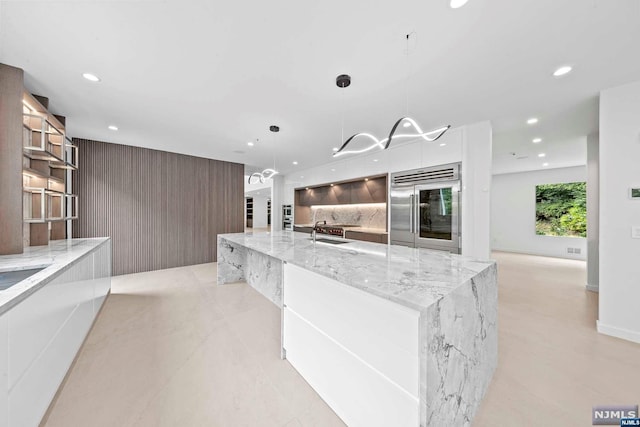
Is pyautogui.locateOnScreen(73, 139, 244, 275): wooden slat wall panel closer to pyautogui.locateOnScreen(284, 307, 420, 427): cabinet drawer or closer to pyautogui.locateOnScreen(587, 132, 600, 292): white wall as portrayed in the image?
pyautogui.locateOnScreen(284, 307, 420, 427): cabinet drawer

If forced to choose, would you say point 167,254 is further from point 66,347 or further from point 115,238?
point 66,347

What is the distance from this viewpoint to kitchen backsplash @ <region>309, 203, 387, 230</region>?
220 inches

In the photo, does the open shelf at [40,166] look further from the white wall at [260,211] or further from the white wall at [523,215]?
the white wall at [260,211]

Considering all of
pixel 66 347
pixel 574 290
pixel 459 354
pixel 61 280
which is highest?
pixel 61 280

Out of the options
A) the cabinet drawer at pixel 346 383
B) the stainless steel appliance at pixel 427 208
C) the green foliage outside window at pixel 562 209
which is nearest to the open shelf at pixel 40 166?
the cabinet drawer at pixel 346 383

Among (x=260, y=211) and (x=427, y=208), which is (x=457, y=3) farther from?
(x=260, y=211)

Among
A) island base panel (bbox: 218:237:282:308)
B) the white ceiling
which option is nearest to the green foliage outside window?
the white ceiling

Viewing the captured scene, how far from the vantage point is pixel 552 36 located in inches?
68.3

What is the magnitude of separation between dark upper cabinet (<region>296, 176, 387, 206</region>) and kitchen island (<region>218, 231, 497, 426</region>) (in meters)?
3.35

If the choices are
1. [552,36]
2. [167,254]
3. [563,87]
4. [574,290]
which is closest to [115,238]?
[167,254]

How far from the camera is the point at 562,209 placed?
21.8ft

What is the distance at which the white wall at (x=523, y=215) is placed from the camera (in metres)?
6.60

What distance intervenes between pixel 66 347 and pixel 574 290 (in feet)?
22.0

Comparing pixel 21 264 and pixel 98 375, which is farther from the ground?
pixel 21 264
